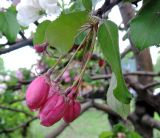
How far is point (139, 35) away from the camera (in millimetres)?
553

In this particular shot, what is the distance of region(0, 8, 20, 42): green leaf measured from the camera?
2.77 ft

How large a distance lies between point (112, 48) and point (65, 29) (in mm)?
66

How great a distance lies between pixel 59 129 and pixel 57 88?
5.08 ft

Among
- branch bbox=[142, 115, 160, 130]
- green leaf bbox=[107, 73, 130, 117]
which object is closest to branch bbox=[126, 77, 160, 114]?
branch bbox=[142, 115, 160, 130]

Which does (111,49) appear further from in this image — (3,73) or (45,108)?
(3,73)

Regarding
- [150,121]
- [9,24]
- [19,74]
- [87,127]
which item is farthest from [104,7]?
[87,127]

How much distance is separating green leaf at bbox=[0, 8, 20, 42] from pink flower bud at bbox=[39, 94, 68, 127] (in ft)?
1.16

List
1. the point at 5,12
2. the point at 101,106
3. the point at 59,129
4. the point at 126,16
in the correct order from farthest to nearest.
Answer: the point at 101,106, the point at 59,129, the point at 126,16, the point at 5,12

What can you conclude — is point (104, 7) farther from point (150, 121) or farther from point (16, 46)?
point (150, 121)

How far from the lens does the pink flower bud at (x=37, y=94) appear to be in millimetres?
518

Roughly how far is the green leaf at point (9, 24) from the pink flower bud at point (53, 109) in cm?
35

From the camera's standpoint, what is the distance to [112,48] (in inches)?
19.9

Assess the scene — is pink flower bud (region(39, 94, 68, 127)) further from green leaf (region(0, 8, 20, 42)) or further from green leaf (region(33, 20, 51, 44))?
green leaf (region(0, 8, 20, 42))

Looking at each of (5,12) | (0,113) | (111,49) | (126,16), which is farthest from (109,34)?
(0,113)
